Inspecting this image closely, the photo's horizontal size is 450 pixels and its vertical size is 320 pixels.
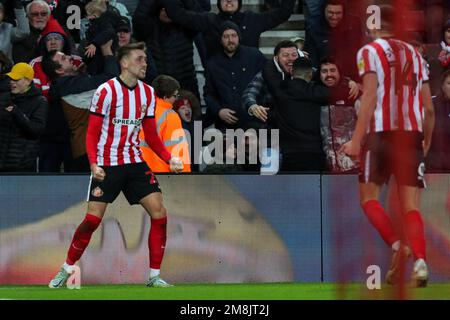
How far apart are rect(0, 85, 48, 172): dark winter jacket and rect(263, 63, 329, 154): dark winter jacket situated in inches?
85.7

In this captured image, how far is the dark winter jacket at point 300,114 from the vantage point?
12.1m

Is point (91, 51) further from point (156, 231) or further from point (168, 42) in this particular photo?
point (156, 231)

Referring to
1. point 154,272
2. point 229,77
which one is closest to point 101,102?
point 154,272

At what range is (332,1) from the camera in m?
13.6

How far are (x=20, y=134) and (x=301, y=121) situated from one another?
256cm

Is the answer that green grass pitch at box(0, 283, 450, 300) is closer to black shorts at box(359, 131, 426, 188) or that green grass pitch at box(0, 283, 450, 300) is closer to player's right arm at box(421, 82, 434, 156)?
black shorts at box(359, 131, 426, 188)

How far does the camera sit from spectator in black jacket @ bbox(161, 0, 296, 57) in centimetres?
1373

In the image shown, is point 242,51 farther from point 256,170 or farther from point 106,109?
point 106,109

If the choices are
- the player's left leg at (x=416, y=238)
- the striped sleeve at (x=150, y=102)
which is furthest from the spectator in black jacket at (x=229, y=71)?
the player's left leg at (x=416, y=238)

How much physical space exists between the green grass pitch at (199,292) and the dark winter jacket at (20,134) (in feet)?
3.88

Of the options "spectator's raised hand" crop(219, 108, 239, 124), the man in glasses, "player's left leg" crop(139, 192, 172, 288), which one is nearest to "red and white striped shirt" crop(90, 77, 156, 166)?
"player's left leg" crop(139, 192, 172, 288)

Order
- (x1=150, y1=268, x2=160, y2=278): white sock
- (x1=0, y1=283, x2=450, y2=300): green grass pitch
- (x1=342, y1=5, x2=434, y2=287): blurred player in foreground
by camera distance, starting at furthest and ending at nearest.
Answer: (x1=150, y1=268, x2=160, y2=278): white sock
(x1=0, y1=283, x2=450, y2=300): green grass pitch
(x1=342, y1=5, x2=434, y2=287): blurred player in foreground

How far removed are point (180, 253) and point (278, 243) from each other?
0.88 metres
